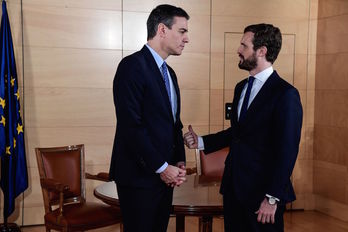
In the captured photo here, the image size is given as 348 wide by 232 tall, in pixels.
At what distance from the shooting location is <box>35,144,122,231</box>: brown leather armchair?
3777mm

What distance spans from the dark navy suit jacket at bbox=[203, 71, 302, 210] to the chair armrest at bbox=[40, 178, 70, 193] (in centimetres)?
157

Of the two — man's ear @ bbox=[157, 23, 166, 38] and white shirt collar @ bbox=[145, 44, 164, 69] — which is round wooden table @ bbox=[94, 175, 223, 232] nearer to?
white shirt collar @ bbox=[145, 44, 164, 69]

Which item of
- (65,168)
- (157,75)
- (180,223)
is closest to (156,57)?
(157,75)

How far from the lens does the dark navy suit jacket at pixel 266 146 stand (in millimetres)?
2445

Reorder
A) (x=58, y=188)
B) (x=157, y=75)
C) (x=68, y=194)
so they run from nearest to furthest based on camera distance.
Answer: (x=157, y=75) < (x=58, y=188) < (x=68, y=194)

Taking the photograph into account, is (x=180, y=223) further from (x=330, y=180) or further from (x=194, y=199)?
(x=330, y=180)

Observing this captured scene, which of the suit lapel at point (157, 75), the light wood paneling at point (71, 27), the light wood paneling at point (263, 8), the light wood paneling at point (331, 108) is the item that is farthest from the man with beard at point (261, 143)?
the light wood paneling at point (331, 108)

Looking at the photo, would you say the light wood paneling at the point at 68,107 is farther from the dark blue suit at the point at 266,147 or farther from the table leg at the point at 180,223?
the dark blue suit at the point at 266,147

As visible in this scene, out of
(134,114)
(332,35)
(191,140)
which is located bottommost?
(191,140)

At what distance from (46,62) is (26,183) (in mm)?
1340

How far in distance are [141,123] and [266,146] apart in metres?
0.69

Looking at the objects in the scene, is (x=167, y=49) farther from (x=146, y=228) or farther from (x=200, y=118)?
(x=200, y=118)

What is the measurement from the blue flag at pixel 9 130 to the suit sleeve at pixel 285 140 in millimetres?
3200

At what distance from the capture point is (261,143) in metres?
2.57
